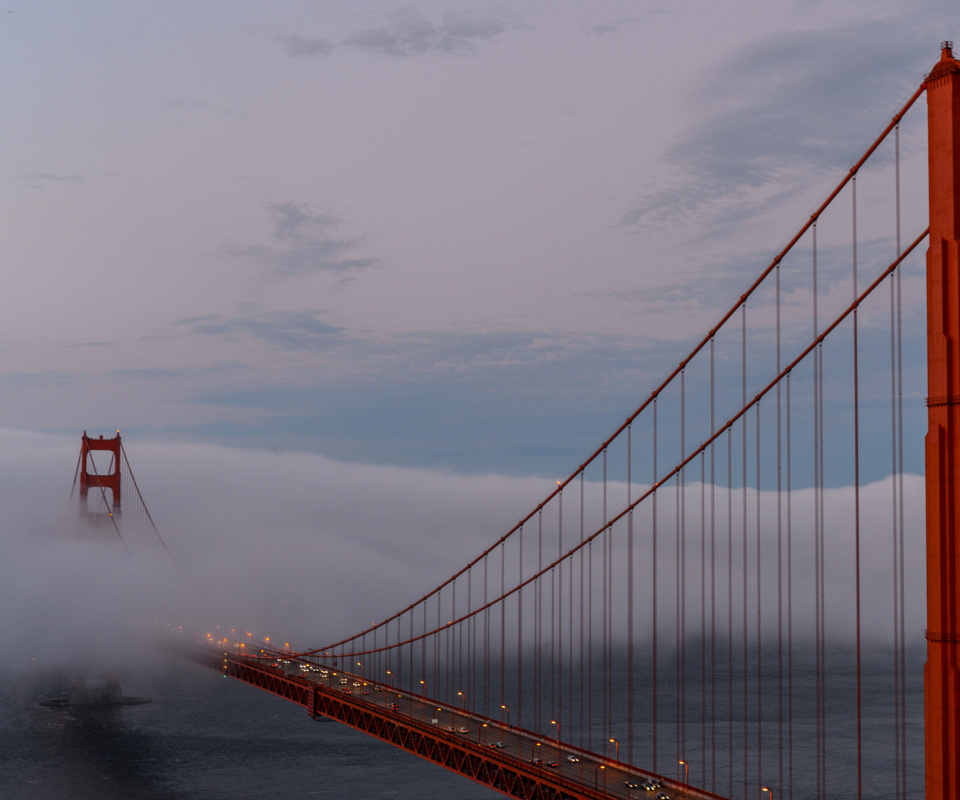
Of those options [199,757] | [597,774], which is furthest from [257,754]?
[597,774]

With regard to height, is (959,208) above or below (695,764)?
above

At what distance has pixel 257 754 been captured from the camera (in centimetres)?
7600

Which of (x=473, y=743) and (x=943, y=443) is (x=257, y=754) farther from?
(x=943, y=443)

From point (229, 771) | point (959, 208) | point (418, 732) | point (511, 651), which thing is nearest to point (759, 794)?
point (418, 732)

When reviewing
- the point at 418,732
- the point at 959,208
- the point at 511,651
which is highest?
the point at 959,208

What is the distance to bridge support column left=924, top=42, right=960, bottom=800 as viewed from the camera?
15992 mm

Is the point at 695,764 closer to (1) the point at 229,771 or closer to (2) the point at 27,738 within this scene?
(1) the point at 229,771

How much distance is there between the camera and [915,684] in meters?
128

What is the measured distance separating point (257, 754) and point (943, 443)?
68.7m

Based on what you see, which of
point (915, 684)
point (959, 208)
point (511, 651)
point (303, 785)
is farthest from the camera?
point (511, 651)

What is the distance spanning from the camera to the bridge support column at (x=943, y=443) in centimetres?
1599

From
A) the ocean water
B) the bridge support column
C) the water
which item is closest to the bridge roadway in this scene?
the water

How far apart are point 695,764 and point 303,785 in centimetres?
2530

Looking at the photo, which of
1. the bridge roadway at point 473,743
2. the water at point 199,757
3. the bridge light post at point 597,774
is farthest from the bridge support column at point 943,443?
the water at point 199,757
